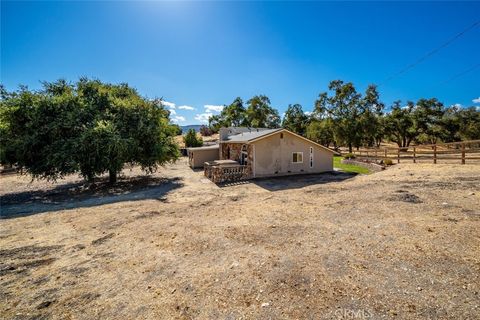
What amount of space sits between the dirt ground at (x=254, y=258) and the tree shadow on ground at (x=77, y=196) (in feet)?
3.09

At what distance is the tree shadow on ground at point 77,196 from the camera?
10829 mm

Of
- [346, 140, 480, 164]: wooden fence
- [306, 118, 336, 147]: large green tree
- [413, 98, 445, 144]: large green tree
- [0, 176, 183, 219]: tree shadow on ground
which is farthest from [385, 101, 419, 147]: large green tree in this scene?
[0, 176, 183, 219]: tree shadow on ground

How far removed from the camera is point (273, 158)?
17844mm

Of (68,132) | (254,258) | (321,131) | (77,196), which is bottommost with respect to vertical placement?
(254,258)

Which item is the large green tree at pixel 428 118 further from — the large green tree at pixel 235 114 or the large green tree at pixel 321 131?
the large green tree at pixel 235 114

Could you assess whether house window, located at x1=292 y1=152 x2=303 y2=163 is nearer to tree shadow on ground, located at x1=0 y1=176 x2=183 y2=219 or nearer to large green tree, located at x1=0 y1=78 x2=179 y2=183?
tree shadow on ground, located at x1=0 y1=176 x2=183 y2=219

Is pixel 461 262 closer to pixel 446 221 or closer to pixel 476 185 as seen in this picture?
pixel 446 221

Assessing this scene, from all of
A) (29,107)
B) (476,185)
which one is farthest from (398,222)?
(29,107)

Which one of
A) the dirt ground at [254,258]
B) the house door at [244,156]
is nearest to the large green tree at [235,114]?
the house door at [244,156]

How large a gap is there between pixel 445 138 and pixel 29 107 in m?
61.3

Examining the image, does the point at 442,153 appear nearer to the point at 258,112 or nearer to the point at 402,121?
the point at 402,121

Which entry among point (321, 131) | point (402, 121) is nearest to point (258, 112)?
point (321, 131)

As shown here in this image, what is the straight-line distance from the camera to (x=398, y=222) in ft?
22.0

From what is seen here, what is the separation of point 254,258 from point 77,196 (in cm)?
1272
